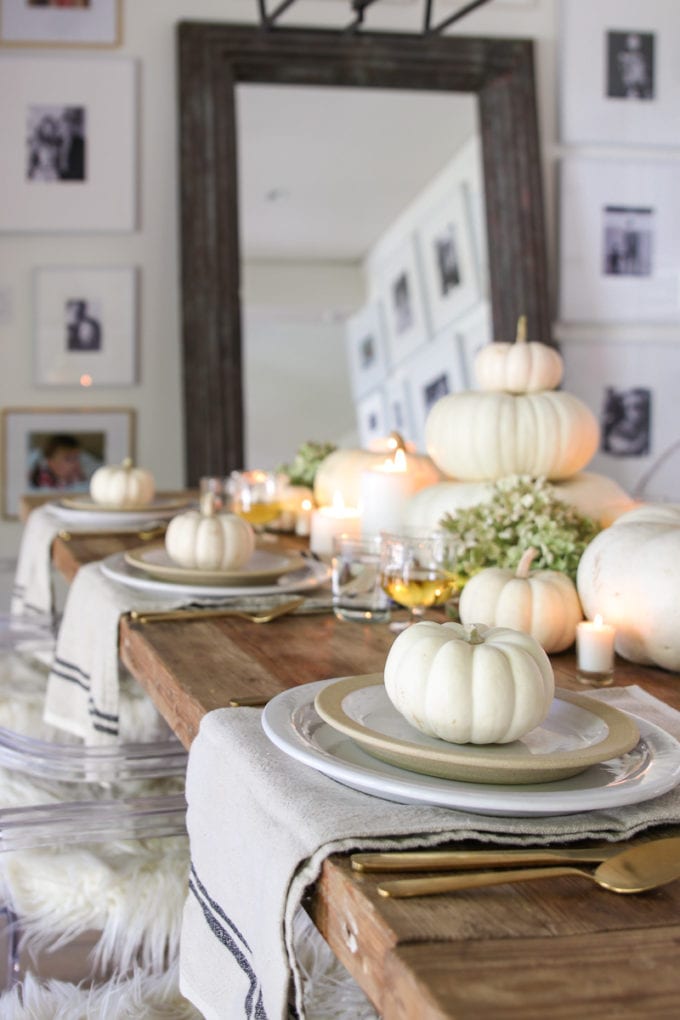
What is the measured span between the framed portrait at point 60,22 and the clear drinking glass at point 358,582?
126 inches

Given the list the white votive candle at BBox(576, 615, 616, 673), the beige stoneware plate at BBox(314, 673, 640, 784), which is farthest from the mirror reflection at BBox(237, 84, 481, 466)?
the beige stoneware plate at BBox(314, 673, 640, 784)

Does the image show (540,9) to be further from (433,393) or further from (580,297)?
(433,393)

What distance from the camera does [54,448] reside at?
164 inches

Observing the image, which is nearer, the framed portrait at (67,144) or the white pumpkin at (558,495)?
the white pumpkin at (558,495)

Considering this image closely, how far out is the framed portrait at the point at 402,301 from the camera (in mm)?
4238

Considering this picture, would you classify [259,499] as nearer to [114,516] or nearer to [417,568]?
[114,516]

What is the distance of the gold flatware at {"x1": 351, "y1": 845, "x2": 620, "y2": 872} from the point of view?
27.2 inches

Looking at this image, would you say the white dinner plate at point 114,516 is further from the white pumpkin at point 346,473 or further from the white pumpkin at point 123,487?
the white pumpkin at point 346,473

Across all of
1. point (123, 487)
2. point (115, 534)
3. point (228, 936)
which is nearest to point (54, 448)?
point (123, 487)

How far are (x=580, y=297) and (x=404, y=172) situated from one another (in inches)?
31.7

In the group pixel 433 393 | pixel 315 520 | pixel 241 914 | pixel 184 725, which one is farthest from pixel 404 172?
pixel 241 914

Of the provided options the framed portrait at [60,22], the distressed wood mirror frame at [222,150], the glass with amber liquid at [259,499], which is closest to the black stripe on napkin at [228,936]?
the glass with amber liquid at [259,499]

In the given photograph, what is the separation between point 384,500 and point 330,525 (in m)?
0.12

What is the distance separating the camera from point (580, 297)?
14.7 feet
